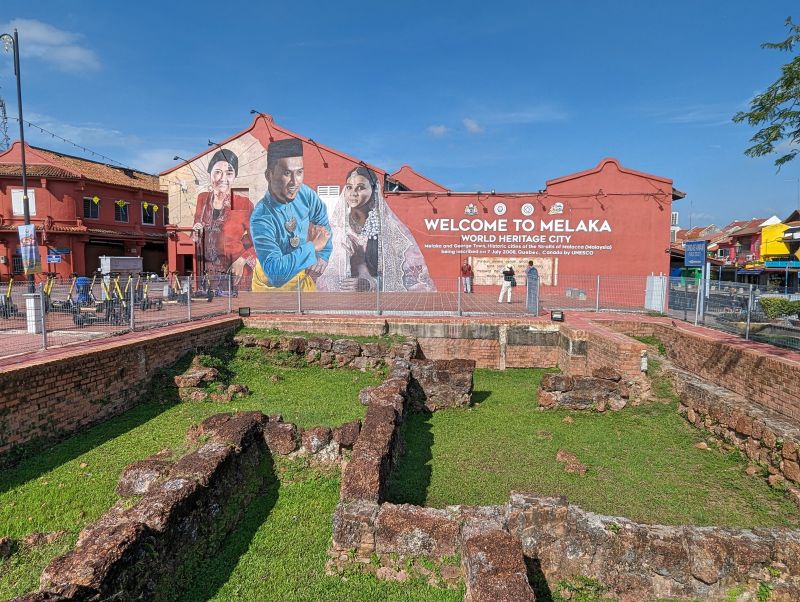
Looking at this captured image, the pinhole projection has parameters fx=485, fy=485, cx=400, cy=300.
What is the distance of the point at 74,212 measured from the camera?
28266mm

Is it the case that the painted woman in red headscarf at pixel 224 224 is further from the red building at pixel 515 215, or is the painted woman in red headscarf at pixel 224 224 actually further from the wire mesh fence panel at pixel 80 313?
the wire mesh fence panel at pixel 80 313

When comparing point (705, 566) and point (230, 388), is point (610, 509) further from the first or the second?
point (230, 388)

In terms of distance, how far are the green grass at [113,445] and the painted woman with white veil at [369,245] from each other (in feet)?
40.4

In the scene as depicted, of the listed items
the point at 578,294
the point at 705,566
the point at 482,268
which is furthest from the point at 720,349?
the point at 482,268

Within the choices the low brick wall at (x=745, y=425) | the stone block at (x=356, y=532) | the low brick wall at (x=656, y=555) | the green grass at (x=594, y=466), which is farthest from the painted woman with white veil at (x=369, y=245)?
the low brick wall at (x=656, y=555)

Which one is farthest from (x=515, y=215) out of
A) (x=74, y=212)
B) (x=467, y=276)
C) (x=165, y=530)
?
(x=74, y=212)

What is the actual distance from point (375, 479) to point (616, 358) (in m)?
7.30

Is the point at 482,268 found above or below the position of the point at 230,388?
above

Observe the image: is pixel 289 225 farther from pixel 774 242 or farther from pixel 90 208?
pixel 774 242

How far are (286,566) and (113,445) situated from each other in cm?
439

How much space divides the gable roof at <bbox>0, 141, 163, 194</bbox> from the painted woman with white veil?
54.0 ft

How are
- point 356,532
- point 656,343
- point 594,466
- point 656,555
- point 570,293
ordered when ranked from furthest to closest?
point 570,293
point 656,343
point 594,466
point 356,532
point 656,555

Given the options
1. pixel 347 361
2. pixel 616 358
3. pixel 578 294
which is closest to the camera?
pixel 616 358

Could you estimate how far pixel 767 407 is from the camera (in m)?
8.02
